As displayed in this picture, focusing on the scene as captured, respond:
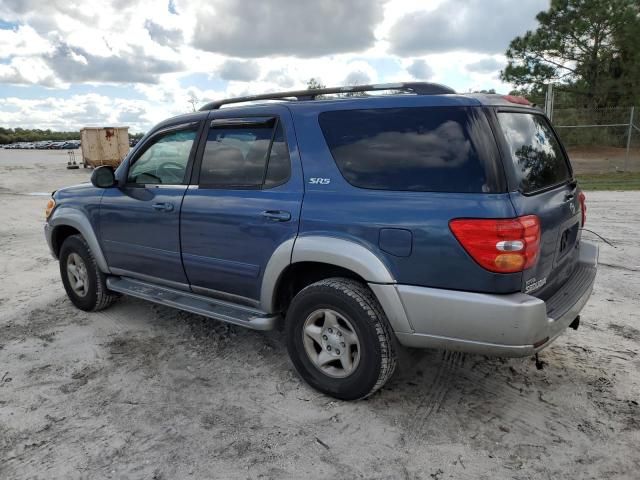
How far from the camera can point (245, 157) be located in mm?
3730

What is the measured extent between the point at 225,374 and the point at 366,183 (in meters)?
1.72

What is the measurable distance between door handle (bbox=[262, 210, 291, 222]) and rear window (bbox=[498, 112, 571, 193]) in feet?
4.55

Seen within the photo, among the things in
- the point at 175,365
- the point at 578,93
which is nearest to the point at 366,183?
the point at 175,365

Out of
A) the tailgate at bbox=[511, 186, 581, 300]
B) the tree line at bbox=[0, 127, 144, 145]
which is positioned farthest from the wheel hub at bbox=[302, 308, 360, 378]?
the tree line at bbox=[0, 127, 144, 145]

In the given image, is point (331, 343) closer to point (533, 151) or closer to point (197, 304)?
point (197, 304)

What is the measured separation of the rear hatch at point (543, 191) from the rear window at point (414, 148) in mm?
152

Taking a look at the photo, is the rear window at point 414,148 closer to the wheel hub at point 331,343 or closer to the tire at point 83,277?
the wheel hub at point 331,343

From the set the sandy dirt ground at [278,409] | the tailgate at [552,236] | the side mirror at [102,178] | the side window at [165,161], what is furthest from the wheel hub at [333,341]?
the side mirror at [102,178]

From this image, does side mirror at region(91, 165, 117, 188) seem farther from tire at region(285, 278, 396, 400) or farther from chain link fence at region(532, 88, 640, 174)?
chain link fence at region(532, 88, 640, 174)

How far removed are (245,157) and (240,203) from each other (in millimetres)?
357

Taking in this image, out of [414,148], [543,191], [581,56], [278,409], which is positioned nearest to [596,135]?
[581,56]

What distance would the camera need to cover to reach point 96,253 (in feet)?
15.7

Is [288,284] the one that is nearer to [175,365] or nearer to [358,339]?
[358,339]

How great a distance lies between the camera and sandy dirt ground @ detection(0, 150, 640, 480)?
108 inches
